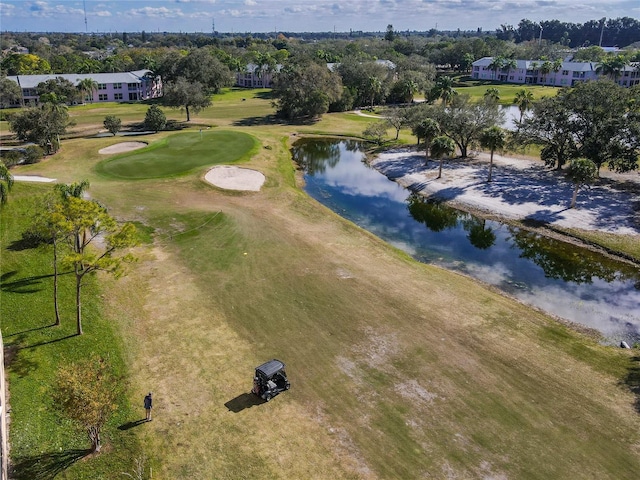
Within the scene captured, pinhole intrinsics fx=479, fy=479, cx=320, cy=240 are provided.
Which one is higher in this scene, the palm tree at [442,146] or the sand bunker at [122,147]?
the palm tree at [442,146]

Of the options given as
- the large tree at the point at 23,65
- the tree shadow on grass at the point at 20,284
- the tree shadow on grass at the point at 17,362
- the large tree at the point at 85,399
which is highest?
the large tree at the point at 23,65

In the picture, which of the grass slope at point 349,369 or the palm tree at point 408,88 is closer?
the grass slope at point 349,369

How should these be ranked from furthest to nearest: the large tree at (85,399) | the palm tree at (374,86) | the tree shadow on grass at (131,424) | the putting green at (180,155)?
1. the palm tree at (374,86)
2. the putting green at (180,155)
3. the tree shadow on grass at (131,424)
4. the large tree at (85,399)

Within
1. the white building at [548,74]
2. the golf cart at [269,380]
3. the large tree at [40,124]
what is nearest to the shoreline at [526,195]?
the golf cart at [269,380]

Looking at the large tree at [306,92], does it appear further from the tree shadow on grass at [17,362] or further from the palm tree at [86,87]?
the tree shadow on grass at [17,362]

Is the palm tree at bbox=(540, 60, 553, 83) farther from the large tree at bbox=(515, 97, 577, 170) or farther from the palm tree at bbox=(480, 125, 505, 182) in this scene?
the palm tree at bbox=(480, 125, 505, 182)

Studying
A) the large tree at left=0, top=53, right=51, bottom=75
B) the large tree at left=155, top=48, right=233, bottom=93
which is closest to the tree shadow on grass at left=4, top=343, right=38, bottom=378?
the large tree at left=155, top=48, right=233, bottom=93

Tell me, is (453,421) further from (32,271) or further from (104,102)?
(104,102)
